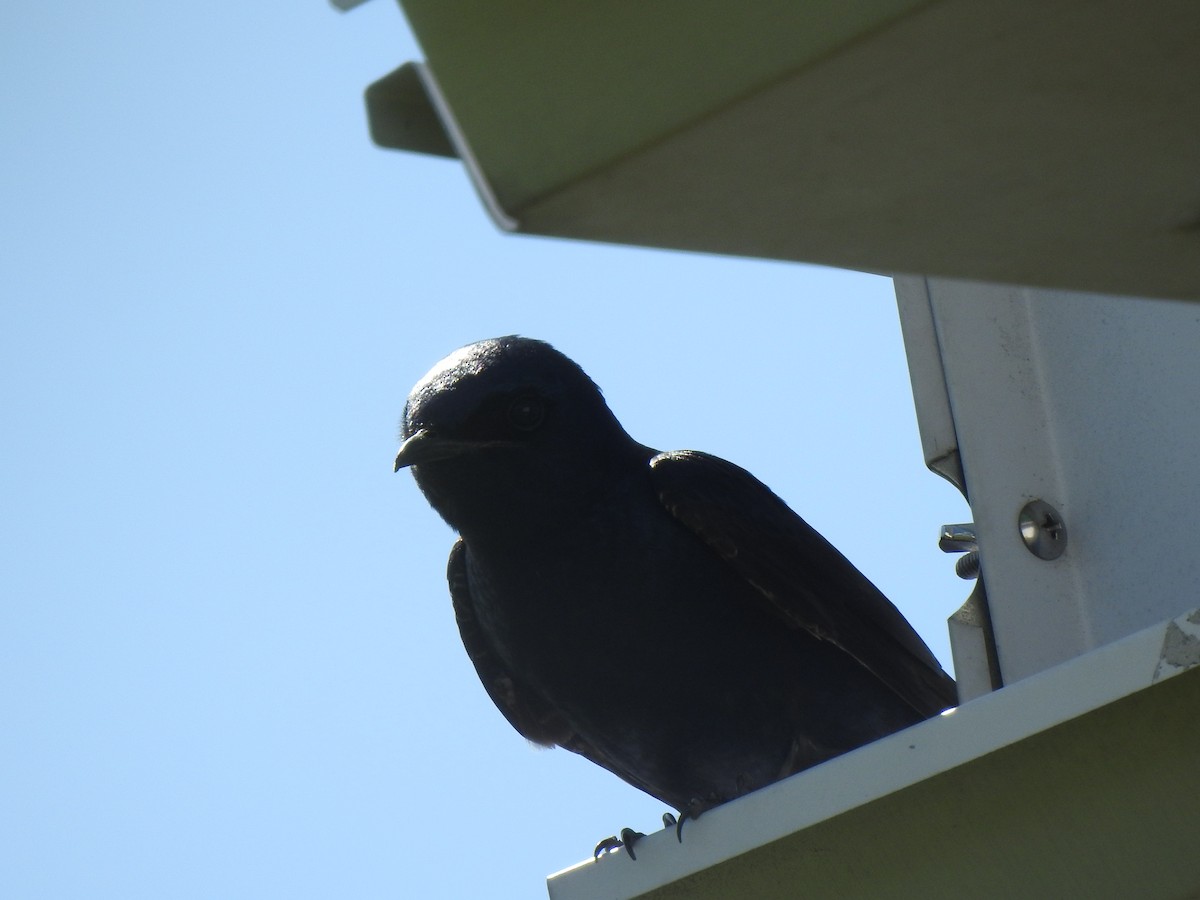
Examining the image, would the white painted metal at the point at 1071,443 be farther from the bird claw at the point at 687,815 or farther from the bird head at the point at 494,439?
the bird head at the point at 494,439

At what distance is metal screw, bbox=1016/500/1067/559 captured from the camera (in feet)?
10.7

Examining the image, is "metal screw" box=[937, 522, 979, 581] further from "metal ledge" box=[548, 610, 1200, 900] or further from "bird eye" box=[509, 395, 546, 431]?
"metal ledge" box=[548, 610, 1200, 900]

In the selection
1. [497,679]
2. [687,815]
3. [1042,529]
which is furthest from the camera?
[497,679]

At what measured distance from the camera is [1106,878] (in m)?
2.08

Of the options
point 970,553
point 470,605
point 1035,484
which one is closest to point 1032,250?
point 1035,484

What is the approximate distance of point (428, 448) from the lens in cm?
395

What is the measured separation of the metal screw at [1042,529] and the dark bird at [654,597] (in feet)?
2.17

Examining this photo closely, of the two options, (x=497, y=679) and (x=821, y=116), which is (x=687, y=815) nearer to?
(x=821, y=116)

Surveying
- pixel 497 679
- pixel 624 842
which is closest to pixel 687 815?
pixel 624 842

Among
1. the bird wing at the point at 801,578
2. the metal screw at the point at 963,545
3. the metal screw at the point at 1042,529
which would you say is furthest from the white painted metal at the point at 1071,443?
the bird wing at the point at 801,578

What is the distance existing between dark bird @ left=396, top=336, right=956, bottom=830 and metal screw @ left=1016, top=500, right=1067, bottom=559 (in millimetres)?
663

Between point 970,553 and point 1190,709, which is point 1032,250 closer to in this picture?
point 1190,709

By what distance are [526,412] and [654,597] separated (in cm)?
65

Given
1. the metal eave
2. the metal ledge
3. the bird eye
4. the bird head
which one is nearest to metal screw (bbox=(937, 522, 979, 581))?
the bird head
